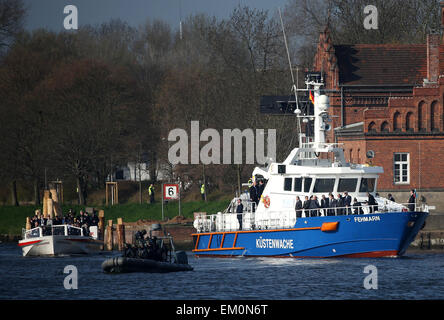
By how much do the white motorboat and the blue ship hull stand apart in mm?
11424

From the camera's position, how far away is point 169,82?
303ft

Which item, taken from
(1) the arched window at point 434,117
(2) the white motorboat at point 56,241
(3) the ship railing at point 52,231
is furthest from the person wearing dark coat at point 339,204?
(1) the arched window at point 434,117

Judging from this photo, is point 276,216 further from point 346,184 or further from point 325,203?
A: point 346,184

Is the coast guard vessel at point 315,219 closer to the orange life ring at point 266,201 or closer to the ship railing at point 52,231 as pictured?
the orange life ring at point 266,201

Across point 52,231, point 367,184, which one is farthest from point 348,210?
point 52,231

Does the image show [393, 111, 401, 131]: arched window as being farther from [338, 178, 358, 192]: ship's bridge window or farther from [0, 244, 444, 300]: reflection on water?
[338, 178, 358, 192]: ship's bridge window

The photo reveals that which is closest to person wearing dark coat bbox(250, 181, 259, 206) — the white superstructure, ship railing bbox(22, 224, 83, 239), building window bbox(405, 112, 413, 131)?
the white superstructure

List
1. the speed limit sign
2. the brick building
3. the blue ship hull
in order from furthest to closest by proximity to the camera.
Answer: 1. the brick building
2. the speed limit sign
3. the blue ship hull

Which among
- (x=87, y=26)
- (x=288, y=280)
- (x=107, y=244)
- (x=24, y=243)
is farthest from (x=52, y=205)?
(x=87, y=26)

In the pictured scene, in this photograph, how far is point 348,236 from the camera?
42.7 meters

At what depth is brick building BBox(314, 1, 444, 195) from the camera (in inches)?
2443

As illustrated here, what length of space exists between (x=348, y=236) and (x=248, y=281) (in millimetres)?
6552

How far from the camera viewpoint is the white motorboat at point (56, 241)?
5103cm

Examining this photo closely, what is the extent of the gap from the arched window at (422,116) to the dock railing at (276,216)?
56.5ft
